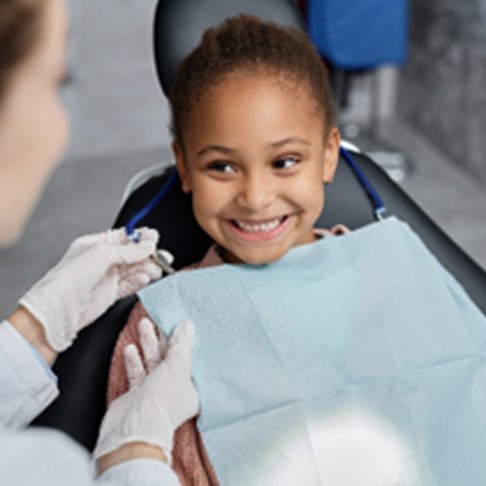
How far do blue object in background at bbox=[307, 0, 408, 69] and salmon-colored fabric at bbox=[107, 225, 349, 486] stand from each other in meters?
1.67

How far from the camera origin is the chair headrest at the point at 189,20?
4.54 feet

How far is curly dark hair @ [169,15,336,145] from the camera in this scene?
3.66 feet

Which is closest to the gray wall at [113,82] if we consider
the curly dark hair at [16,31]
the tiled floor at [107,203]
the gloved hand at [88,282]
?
the tiled floor at [107,203]

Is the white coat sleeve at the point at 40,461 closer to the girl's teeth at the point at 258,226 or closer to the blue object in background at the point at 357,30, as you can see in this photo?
the girl's teeth at the point at 258,226

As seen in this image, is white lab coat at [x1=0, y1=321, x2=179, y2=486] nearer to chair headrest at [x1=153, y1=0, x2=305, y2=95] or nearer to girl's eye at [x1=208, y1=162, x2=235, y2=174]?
girl's eye at [x1=208, y1=162, x2=235, y2=174]

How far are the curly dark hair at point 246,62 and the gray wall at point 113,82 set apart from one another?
2.04 m

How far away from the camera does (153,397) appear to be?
1.02 metres

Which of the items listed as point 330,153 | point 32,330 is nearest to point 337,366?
point 330,153

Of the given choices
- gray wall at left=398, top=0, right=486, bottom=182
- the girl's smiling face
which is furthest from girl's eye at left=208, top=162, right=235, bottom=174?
gray wall at left=398, top=0, right=486, bottom=182

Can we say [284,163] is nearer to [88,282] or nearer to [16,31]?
[88,282]

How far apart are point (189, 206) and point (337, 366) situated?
44cm

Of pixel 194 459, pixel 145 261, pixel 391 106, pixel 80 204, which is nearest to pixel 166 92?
pixel 145 261

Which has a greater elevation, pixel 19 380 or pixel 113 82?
pixel 113 82

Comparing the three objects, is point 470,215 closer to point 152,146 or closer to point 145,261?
point 152,146
